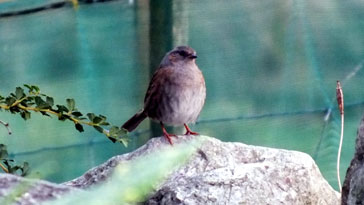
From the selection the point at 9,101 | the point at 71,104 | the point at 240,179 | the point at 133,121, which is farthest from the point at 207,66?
the point at 9,101

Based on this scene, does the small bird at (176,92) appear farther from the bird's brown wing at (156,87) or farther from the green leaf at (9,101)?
the green leaf at (9,101)

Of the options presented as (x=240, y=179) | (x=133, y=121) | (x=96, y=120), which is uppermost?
(x=96, y=120)

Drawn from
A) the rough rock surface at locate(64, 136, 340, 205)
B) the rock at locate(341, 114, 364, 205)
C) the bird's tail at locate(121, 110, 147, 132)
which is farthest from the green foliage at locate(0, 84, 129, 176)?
the bird's tail at locate(121, 110, 147, 132)

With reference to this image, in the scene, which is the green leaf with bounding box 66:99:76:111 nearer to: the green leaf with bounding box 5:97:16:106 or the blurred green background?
the green leaf with bounding box 5:97:16:106

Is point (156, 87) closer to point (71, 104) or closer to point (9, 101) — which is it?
point (71, 104)

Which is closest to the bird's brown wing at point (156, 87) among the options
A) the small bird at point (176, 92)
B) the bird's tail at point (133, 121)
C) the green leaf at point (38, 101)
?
the small bird at point (176, 92)

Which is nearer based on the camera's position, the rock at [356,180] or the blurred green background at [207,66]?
the rock at [356,180]

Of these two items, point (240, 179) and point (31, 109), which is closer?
point (31, 109)
